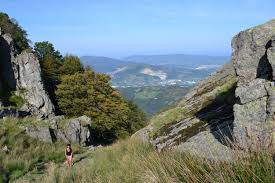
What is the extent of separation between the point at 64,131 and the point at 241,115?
81.5 ft

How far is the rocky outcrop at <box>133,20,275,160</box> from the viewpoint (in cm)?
644

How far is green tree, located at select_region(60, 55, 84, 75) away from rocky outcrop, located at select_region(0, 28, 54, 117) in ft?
30.5

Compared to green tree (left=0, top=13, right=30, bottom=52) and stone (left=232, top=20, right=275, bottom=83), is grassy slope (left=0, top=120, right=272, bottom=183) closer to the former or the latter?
stone (left=232, top=20, right=275, bottom=83)

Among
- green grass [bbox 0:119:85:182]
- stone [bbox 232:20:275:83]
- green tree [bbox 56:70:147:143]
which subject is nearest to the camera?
stone [bbox 232:20:275:83]

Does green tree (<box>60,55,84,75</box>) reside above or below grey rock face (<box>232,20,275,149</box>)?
below

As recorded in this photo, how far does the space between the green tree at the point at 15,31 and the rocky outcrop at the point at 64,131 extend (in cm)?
3142

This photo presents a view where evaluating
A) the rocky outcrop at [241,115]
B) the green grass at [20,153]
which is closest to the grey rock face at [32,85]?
the green grass at [20,153]

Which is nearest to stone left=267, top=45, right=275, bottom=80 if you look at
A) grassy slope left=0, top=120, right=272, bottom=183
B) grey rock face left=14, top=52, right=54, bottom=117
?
grassy slope left=0, top=120, right=272, bottom=183

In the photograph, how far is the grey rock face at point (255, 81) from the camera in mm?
6586

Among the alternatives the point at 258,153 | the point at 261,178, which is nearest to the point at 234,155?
the point at 258,153

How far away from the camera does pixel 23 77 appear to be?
54938 millimetres

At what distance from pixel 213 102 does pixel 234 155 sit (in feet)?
20.9

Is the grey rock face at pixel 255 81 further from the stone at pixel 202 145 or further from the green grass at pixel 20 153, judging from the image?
the green grass at pixel 20 153

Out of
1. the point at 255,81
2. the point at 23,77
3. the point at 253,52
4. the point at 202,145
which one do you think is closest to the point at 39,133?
the point at 202,145
